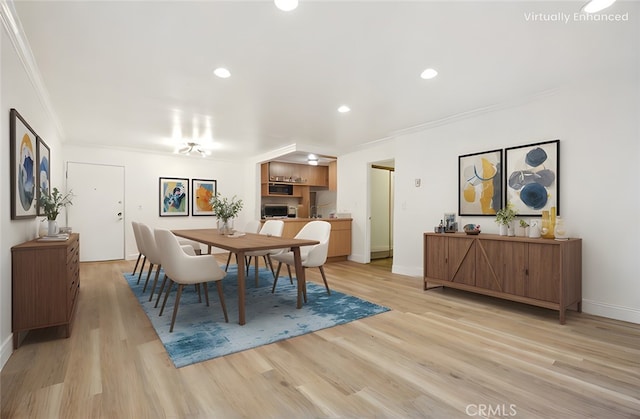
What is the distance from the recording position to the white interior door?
5.88 metres

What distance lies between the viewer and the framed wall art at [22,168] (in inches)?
91.1

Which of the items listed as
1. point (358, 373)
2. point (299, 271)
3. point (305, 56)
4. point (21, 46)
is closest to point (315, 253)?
point (299, 271)

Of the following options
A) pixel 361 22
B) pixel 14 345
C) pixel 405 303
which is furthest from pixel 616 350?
pixel 14 345

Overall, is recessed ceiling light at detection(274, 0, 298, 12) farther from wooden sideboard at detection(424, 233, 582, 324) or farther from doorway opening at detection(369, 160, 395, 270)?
doorway opening at detection(369, 160, 395, 270)

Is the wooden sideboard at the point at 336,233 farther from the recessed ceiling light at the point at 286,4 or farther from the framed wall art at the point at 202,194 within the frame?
the recessed ceiling light at the point at 286,4

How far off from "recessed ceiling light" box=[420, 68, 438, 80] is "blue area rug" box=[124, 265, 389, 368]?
2.35 meters

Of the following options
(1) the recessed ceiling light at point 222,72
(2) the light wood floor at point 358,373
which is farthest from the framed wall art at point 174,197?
(1) the recessed ceiling light at point 222,72

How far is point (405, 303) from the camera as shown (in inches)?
137

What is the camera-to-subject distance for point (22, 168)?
102 inches

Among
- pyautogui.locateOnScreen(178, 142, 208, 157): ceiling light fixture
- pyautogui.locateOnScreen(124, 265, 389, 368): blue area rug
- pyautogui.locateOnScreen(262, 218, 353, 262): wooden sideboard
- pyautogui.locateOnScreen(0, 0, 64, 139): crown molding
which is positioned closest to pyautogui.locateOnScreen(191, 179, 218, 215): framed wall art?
pyautogui.locateOnScreen(178, 142, 208, 157): ceiling light fixture

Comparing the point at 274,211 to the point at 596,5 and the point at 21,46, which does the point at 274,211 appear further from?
the point at 596,5

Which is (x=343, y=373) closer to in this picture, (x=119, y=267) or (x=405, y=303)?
(x=405, y=303)

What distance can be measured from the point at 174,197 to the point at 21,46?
485cm

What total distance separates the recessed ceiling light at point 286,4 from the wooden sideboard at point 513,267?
295 cm
